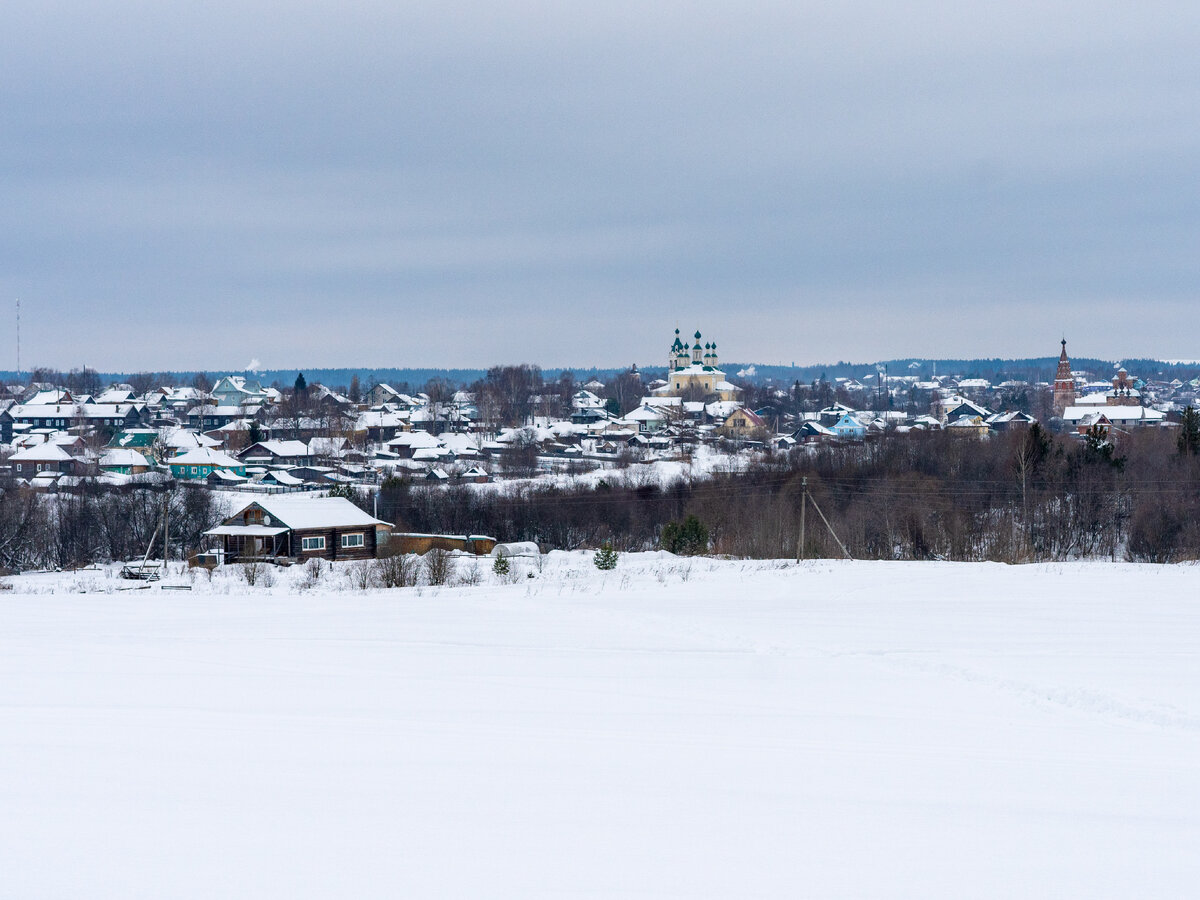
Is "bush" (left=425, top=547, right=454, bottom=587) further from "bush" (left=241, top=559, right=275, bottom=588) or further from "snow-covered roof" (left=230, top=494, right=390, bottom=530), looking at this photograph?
"snow-covered roof" (left=230, top=494, right=390, bottom=530)

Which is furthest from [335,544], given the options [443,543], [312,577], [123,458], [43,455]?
[43,455]

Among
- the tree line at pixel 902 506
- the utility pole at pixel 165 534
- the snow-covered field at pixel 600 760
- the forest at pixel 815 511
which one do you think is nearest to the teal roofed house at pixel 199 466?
the forest at pixel 815 511

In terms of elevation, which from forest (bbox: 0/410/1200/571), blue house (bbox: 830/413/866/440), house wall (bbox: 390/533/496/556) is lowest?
house wall (bbox: 390/533/496/556)

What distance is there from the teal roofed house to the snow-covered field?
5254cm

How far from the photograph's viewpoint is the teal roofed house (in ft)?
208

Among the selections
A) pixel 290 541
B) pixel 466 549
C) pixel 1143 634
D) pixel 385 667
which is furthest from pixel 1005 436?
pixel 385 667

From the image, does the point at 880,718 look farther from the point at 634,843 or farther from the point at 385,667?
the point at 385,667

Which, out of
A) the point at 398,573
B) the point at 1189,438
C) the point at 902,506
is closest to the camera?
the point at 398,573

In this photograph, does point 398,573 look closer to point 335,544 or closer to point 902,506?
point 335,544

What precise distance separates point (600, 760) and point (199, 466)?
62.6 meters

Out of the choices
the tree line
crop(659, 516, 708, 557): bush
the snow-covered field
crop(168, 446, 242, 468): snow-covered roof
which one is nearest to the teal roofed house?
crop(168, 446, 242, 468): snow-covered roof

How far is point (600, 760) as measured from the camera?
6.80 metres

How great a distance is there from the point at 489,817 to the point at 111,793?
2.12m

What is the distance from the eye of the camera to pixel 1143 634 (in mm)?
12836
